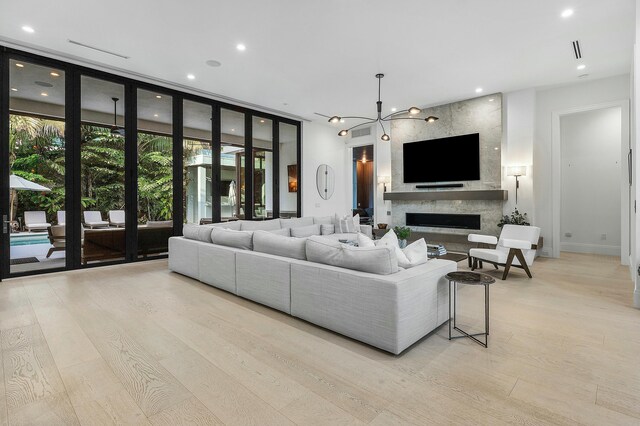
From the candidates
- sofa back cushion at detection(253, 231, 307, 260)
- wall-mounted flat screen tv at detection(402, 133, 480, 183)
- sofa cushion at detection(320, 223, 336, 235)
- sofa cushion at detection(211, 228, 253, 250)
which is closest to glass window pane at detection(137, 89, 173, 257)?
sofa cushion at detection(211, 228, 253, 250)

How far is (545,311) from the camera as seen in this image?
3.23 metres

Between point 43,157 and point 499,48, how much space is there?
694 cm

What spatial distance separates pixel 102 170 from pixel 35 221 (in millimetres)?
1194

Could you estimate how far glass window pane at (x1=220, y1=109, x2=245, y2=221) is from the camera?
6992mm

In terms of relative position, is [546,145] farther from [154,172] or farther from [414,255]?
[154,172]

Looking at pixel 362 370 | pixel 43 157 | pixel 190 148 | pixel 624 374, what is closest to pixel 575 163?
pixel 624 374

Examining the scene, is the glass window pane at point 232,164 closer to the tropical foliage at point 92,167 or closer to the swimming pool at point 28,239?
the tropical foliage at point 92,167

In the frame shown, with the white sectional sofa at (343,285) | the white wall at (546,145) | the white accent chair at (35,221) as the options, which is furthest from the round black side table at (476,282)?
the white accent chair at (35,221)

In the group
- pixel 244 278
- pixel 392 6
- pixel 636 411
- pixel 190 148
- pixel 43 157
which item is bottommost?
pixel 636 411

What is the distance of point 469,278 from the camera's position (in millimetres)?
2523

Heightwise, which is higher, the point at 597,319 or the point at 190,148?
the point at 190,148

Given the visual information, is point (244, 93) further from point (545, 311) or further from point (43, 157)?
point (545, 311)

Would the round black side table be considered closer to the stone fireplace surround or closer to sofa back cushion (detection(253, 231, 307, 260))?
sofa back cushion (detection(253, 231, 307, 260))

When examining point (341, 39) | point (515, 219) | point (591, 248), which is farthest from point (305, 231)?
point (591, 248)
